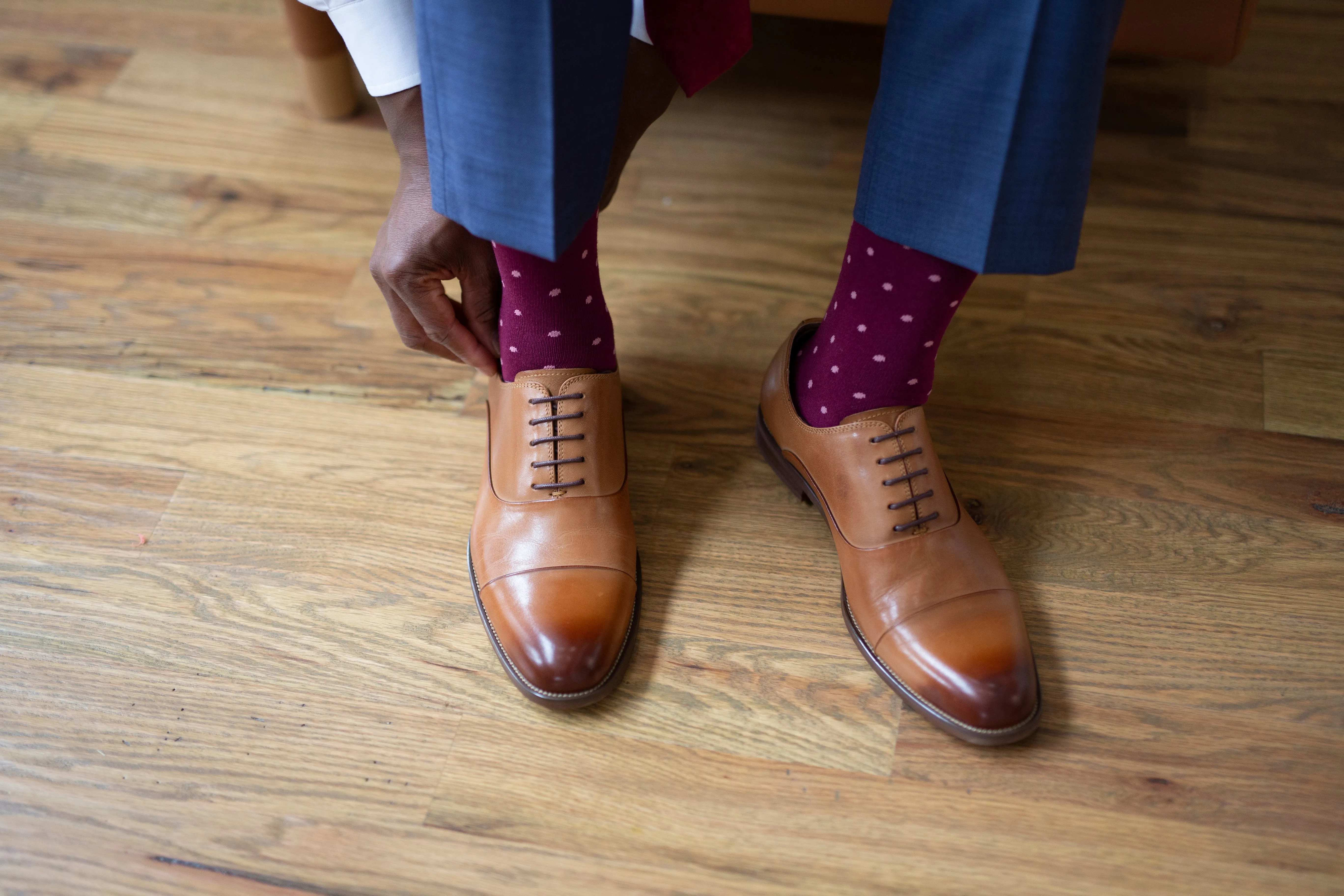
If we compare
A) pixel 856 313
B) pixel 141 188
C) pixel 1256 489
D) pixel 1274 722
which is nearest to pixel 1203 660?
pixel 1274 722

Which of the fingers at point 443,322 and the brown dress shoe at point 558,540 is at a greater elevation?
the fingers at point 443,322

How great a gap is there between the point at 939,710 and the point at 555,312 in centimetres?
41

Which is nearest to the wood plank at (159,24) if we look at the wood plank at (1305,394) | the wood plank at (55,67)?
the wood plank at (55,67)

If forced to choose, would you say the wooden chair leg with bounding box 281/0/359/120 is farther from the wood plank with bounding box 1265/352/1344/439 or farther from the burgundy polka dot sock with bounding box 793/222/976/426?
the wood plank with bounding box 1265/352/1344/439

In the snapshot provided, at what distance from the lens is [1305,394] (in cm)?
93

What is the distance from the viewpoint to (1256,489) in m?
0.86

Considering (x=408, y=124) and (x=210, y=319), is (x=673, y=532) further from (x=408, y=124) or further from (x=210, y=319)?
(x=210, y=319)

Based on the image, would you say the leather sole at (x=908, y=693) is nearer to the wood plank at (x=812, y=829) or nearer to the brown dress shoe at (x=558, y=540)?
the wood plank at (x=812, y=829)

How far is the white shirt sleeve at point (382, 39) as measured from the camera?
688 mm

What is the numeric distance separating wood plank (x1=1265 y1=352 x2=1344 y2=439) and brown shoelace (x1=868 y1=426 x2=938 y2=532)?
40cm

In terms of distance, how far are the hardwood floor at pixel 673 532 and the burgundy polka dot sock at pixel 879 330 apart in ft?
0.42

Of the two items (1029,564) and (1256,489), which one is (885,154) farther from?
(1256,489)

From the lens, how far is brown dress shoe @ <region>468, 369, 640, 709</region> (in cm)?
71

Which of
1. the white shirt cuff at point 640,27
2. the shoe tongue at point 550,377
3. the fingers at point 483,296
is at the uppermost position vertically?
the white shirt cuff at point 640,27
